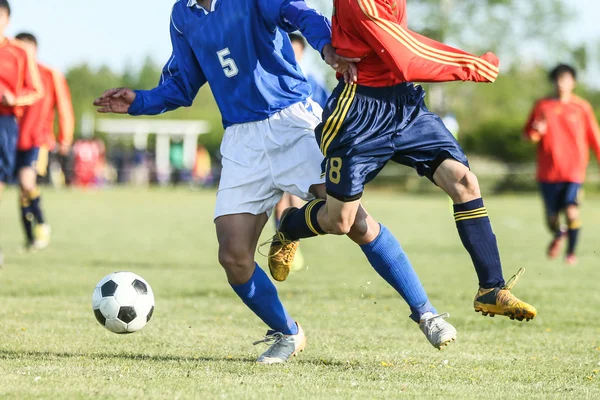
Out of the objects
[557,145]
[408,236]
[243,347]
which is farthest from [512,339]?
[408,236]

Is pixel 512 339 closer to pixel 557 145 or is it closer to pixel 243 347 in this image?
pixel 243 347

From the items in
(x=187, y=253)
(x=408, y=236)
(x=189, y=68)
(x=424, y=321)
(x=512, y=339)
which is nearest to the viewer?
(x=424, y=321)

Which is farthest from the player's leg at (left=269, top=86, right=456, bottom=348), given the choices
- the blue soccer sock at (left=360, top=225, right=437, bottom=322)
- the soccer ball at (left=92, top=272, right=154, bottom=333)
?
the soccer ball at (left=92, top=272, right=154, bottom=333)

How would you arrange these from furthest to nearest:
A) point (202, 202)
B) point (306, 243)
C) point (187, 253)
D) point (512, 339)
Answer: point (202, 202)
point (306, 243)
point (187, 253)
point (512, 339)

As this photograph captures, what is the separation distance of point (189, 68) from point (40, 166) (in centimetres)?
677

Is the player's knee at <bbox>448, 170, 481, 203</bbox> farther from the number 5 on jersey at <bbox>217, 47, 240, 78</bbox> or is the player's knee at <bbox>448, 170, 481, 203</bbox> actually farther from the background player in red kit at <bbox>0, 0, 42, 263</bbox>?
the background player in red kit at <bbox>0, 0, 42, 263</bbox>

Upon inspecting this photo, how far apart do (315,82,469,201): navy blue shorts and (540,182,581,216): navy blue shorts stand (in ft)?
25.9

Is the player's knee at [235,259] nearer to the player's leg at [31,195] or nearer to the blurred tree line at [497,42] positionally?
the player's leg at [31,195]

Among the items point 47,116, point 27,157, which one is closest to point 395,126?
point 27,157

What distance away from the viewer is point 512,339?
631 centimetres

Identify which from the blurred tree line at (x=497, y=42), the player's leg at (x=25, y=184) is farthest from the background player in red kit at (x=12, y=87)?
the blurred tree line at (x=497, y=42)

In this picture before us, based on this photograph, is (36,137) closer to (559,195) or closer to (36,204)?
(36,204)

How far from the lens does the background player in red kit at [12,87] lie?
33.5 ft

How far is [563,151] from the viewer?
12492 millimetres
